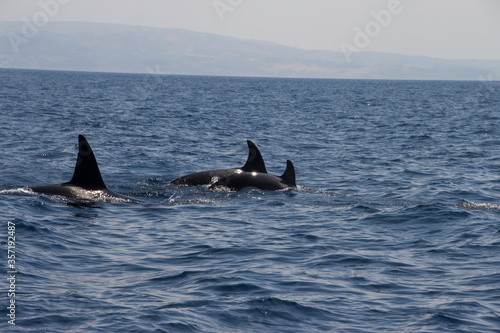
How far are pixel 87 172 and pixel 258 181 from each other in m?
4.95

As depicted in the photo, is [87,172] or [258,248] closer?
[258,248]

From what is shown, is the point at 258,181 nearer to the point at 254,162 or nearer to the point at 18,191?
the point at 254,162

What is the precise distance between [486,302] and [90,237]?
7.16 metres

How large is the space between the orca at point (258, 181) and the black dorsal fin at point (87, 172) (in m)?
3.54

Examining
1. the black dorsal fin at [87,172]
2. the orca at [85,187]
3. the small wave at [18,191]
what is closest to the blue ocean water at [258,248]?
the small wave at [18,191]

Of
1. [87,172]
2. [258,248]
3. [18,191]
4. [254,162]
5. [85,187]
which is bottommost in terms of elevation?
[258,248]

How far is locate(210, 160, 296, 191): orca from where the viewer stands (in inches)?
728

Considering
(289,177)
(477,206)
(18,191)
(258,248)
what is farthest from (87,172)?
(477,206)

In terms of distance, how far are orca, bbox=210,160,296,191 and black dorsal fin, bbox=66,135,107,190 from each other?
11.6 ft

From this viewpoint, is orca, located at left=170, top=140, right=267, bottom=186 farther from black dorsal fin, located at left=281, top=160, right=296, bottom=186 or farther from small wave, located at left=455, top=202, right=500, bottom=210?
small wave, located at left=455, top=202, right=500, bottom=210

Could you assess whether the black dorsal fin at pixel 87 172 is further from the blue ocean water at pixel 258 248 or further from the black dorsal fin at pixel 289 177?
the black dorsal fin at pixel 289 177

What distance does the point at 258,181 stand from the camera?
61.1 ft

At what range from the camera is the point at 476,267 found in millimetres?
11477

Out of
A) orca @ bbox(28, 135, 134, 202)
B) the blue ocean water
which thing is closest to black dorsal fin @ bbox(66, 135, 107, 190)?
orca @ bbox(28, 135, 134, 202)
